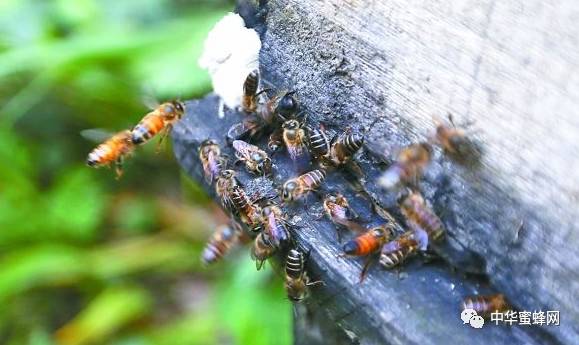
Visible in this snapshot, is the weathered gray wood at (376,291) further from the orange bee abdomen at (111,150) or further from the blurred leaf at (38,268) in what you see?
the blurred leaf at (38,268)

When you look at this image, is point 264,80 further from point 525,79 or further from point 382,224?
point 525,79

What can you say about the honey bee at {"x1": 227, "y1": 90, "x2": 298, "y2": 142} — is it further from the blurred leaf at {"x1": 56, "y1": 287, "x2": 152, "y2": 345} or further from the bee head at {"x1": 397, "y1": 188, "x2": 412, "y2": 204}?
→ the blurred leaf at {"x1": 56, "y1": 287, "x2": 152, "y2": 345}

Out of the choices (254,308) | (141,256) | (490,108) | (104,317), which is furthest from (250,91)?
(141,256)

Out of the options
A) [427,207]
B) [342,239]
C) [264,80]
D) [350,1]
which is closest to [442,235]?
[427,207]

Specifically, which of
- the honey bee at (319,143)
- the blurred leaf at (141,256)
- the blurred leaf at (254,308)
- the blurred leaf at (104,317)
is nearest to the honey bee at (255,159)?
the honey bee at (319,143)

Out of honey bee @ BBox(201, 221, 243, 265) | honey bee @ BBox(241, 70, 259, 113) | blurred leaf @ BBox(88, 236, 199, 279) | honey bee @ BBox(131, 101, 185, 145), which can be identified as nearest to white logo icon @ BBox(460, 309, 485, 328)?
honey bee @ BBox(241, 70, 259, 113)
